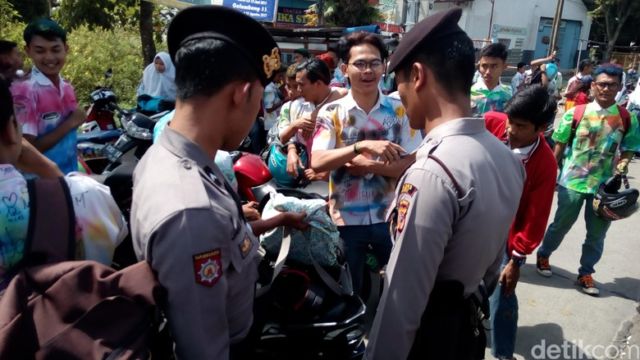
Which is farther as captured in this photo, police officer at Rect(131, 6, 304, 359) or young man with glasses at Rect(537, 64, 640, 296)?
young man with glasses at Rect(537, 64, 640, 296)

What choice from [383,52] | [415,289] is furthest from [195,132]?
[383,52]

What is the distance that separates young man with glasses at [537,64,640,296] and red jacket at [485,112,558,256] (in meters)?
1.58

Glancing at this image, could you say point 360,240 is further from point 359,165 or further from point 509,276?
point 509,276

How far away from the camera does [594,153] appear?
3.93 metres

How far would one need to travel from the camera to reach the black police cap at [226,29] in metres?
1.30

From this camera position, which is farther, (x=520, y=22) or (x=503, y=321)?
(x=520, y=22)

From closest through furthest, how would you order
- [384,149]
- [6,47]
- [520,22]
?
[384,149]
[6,47]
[520,22]

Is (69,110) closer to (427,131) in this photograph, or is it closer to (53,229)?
(53,229)

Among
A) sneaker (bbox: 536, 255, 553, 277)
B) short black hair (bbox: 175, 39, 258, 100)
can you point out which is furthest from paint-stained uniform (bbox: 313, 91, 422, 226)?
sneaker (bbox: 536, 255, 553, 277)

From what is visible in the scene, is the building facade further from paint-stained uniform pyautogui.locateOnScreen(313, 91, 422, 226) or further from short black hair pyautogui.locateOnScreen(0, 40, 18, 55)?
paint-stained uniform pyautogui.locateOnScreen(313, 91, 422, 226)

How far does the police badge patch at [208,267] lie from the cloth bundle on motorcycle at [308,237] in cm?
82

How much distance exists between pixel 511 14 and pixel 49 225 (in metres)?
33.7

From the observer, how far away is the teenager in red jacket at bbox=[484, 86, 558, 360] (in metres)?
2.55

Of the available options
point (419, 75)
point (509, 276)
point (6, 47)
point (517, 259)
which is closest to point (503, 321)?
point (509, 276)
